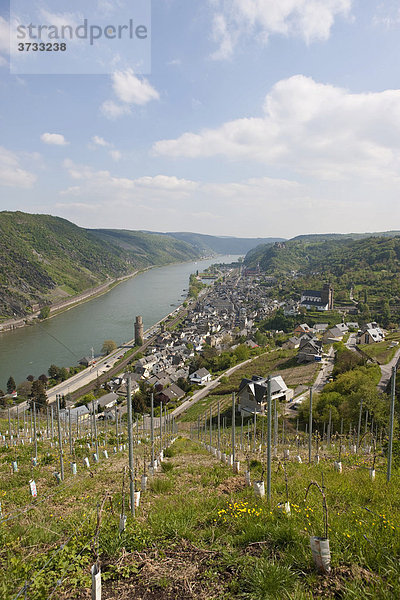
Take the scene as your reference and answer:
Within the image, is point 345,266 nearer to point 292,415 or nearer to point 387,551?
point 292,415

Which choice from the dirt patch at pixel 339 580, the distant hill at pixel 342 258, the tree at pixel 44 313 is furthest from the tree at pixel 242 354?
the distant hill at pixel 342 258

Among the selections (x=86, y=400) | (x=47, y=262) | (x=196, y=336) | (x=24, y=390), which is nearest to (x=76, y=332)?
(x=196, y=336)

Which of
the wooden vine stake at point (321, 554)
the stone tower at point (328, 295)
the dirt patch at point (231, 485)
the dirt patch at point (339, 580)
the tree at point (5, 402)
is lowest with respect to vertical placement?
the tree at point (5, 402)

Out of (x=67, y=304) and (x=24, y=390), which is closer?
(x=24, y=390)

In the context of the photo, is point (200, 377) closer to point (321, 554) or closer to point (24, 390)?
point (24, 390)

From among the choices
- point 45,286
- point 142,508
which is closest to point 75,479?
point 142,508

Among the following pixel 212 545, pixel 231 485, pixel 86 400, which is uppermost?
pixel 212 545

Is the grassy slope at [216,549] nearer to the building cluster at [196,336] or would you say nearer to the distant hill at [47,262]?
the building cluster at [196,336]
